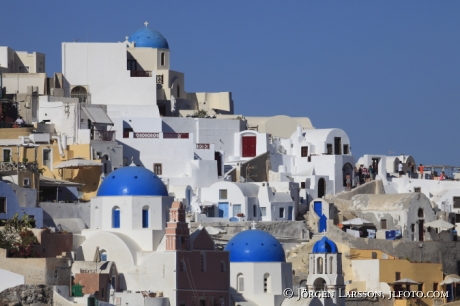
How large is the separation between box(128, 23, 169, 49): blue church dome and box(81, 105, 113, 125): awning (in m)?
7.82

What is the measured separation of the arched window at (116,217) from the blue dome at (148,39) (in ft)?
72.2

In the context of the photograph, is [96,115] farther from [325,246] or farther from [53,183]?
[325,246]

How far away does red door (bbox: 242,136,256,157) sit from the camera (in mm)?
79500

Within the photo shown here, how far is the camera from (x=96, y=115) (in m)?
74.7

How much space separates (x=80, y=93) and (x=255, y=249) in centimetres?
1814

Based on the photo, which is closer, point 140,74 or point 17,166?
point 17,166

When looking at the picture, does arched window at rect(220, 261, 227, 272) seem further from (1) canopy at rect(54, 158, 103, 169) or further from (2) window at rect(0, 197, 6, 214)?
(1) canopy at rect(54, 158, 103, 169)

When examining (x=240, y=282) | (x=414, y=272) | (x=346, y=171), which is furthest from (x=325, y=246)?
(x=346, y=171)

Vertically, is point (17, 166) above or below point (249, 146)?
below

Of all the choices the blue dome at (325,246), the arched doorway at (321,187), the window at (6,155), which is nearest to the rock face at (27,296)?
the window at (6,155)

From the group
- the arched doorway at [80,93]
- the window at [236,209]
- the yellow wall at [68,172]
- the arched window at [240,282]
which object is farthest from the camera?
the arched doorway at [80,93]

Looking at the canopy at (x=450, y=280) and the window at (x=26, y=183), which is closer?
the window at (x=26, y=183)

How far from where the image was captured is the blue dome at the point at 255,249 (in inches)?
2530

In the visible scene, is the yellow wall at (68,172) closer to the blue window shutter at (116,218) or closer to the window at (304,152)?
the blue window shutter at (116,218)
